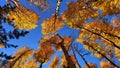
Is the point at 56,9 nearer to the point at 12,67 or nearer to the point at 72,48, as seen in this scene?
the point at 72,48

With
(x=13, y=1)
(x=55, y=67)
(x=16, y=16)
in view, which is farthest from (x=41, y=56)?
(x=13, y=1)

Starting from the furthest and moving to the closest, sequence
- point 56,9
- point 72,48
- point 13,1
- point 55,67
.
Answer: point 55,67 < point 72,48 < point 13,1 < point 56,9

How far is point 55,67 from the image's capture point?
32.5 meters

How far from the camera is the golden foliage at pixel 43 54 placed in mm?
30578

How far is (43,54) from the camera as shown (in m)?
31.3

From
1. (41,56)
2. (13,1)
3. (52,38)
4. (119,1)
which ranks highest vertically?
(13,1)

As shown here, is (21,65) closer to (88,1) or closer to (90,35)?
(90,35)

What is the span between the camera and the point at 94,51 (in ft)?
84.2

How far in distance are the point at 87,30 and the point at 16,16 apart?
7.11 metres

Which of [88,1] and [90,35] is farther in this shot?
[90,35]

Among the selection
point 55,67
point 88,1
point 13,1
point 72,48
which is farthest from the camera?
point 55,67

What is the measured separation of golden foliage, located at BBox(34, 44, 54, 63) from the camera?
30.6m

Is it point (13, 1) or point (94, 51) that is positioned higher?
point (13, 1)

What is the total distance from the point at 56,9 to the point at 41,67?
49.2 feet
